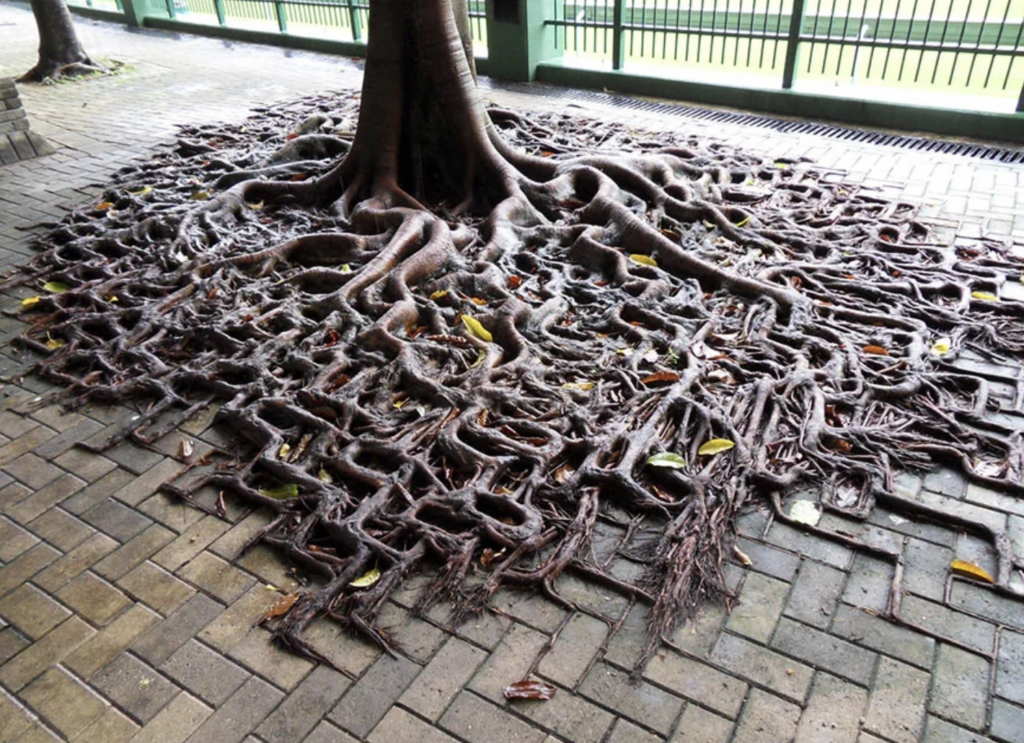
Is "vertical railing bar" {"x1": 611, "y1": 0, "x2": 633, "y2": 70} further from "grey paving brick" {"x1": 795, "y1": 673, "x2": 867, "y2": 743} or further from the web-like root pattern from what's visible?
"grey paving brick" {"x1": 795, "y1": 673, "x2": 867, "y2": 743}

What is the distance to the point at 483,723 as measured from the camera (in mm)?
2275

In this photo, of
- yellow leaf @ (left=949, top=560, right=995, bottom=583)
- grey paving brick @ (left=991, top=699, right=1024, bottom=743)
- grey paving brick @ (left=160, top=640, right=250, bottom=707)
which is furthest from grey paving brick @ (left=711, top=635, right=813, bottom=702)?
grey paving brick @ (left=160, top=640, right=250, bottom=707)

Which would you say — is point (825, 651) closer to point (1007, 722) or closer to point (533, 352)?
point (1007, 722)

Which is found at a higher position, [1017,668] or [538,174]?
[538,174]

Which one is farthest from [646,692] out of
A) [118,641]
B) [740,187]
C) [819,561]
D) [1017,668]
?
[740,187]

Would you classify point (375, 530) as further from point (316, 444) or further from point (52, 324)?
point (52, 324)

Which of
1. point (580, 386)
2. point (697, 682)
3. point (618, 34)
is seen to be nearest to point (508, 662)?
point (697, 682)

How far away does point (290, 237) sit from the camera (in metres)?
5.44

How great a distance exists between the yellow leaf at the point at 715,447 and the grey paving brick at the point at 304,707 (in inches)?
68.7

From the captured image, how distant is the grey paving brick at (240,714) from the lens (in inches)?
89.0

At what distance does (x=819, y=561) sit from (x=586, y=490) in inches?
36.0

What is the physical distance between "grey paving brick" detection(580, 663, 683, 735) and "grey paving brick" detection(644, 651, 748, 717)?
4cm

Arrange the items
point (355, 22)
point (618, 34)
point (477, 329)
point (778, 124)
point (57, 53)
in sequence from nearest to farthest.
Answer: point (477, 329), point (778, 124), point (618, 34), point (57, 53), point (355, 22)

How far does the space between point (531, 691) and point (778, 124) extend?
7183mm
